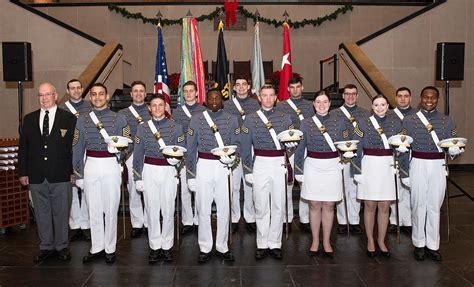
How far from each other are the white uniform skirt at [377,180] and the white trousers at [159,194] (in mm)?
2156

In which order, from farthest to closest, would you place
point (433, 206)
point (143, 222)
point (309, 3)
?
1. point (309, 3)
2. point (143, 222)
3. point (433, 206)

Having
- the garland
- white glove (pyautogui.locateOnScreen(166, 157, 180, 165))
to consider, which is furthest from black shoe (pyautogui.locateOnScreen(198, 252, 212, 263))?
the garland

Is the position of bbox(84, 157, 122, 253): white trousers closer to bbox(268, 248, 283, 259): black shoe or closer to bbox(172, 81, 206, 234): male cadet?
bbox(172, 81, 206, 234): male cadet

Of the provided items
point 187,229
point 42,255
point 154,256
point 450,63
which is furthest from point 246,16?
point 42,255

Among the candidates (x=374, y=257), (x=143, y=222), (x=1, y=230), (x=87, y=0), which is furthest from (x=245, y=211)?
(x=87, y=0)

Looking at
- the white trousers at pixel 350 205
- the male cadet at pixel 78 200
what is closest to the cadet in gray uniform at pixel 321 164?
the white trousers at pixel 350 205

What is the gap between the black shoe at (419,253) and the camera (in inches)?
247

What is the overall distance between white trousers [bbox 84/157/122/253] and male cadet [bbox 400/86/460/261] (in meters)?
3.38

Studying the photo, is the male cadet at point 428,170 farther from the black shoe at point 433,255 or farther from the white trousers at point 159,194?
the white trousers at point 159,194

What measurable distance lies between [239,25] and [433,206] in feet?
35.1

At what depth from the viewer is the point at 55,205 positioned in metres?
6.40

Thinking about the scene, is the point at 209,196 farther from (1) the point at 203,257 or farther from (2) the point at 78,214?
(2) the point at 78,214

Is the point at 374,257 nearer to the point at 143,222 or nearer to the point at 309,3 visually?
the point at 143,222

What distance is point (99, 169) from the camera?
19.9ft
